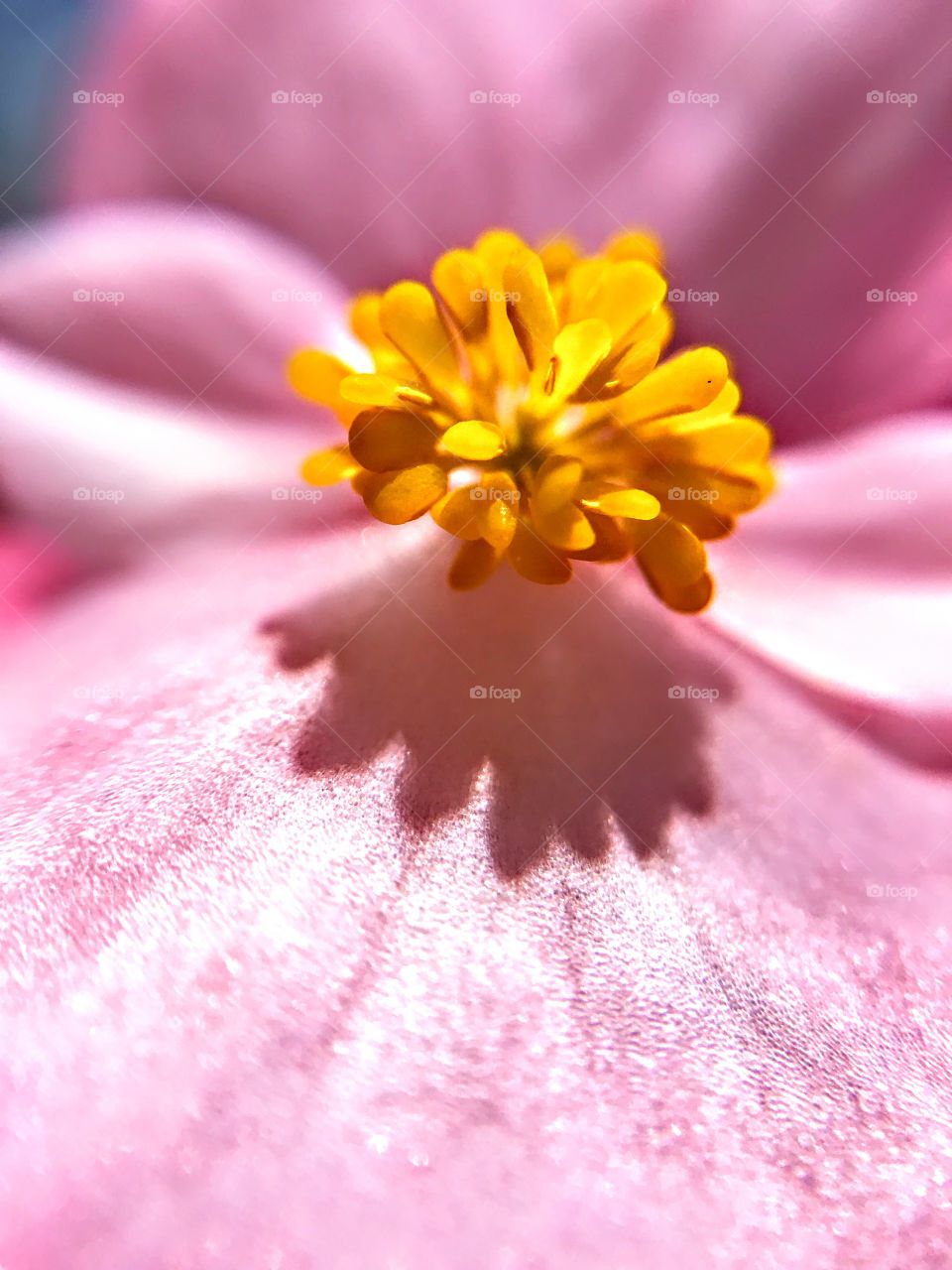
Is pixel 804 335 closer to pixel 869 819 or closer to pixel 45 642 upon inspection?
pixel 869 819

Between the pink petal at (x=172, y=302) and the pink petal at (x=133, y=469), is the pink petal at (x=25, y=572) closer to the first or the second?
the pink petal at (x=133, y=469)

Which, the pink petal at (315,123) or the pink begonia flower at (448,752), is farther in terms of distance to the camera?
the pink petal at (315,123)

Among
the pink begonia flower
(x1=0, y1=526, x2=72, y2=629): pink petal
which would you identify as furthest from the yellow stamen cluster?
(x1=0, y1=526, x2=72, y2=629): pink petal

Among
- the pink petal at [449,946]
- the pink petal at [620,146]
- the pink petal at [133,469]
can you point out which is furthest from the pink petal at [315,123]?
the pink petal at [449,946]

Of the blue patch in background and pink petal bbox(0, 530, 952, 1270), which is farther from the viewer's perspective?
the blue patch in background

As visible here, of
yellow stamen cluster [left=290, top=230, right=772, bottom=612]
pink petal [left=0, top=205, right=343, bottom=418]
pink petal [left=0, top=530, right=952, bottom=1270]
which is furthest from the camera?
pink petal [left=0, top=205, right=343, bottom=418]

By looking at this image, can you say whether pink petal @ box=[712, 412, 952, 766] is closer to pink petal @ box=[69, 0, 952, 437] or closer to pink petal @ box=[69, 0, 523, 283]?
pink petal @ box=[69, 0, 952, 437]
